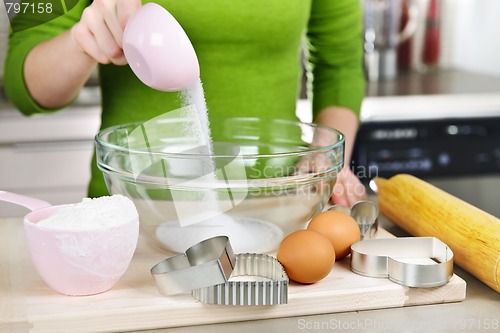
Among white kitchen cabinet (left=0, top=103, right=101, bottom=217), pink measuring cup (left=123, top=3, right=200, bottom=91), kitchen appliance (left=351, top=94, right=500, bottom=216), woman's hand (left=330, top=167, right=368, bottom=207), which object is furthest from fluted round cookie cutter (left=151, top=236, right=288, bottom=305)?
kitchen appliance (left=351, top=94, right=500, bottom=216)

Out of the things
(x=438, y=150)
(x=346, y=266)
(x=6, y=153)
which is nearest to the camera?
(x=346, y=266)

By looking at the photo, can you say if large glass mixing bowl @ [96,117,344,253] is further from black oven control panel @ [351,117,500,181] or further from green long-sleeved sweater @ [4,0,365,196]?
black oven control panel @ [351,117,500,181]

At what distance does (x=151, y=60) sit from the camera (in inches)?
34.6

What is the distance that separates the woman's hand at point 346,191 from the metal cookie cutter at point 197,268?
0.37m

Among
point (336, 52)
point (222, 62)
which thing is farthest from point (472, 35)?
point (222, 62)

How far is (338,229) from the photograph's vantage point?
0.92 m

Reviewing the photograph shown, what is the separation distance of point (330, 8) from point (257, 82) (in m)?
0.24

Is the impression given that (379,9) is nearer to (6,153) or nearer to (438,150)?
(438,150)

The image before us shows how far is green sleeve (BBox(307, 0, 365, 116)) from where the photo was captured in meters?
1.44

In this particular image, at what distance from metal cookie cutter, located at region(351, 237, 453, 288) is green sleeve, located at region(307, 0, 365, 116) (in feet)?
1.92

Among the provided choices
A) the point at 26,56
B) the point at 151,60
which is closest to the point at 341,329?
the point at 151,60

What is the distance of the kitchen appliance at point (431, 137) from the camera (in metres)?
2.29

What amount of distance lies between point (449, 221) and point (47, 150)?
1.45 meters

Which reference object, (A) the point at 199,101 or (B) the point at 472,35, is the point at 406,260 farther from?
(B) the point at 472,35
